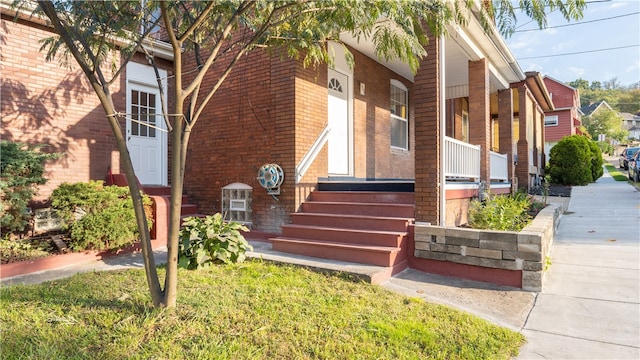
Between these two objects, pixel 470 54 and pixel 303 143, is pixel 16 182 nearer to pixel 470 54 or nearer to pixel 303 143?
pixel 303 143

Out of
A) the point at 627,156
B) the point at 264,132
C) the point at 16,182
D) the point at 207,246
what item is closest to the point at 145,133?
the point at 264,132

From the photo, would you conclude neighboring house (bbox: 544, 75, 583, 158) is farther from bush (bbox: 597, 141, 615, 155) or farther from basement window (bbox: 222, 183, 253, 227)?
basement window (bbox: 222, 183, 253, 227)

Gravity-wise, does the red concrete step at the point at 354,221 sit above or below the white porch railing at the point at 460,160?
below

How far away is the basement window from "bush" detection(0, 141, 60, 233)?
2.91 metres

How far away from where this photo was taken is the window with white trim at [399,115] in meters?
10.1

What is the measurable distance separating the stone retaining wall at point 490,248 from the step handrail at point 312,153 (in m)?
2.22

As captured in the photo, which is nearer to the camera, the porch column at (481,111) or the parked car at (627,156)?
the porch column at (481,111)

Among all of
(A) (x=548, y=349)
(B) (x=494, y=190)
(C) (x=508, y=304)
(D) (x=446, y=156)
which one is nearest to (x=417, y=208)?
(D) (x=446, y=156)

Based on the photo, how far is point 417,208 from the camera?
18.1 feet

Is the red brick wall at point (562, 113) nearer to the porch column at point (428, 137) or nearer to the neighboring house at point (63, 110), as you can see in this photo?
the porch column at point (428, 137)

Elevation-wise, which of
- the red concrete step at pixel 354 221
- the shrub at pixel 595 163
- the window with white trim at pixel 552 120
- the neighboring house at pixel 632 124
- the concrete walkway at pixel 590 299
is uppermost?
the neighboring house at pixel 632 124

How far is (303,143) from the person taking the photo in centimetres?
665

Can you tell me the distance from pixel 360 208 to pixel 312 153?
1395 mm

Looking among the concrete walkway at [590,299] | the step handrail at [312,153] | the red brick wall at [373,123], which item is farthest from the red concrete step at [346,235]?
the red brick wall at [373,123]
